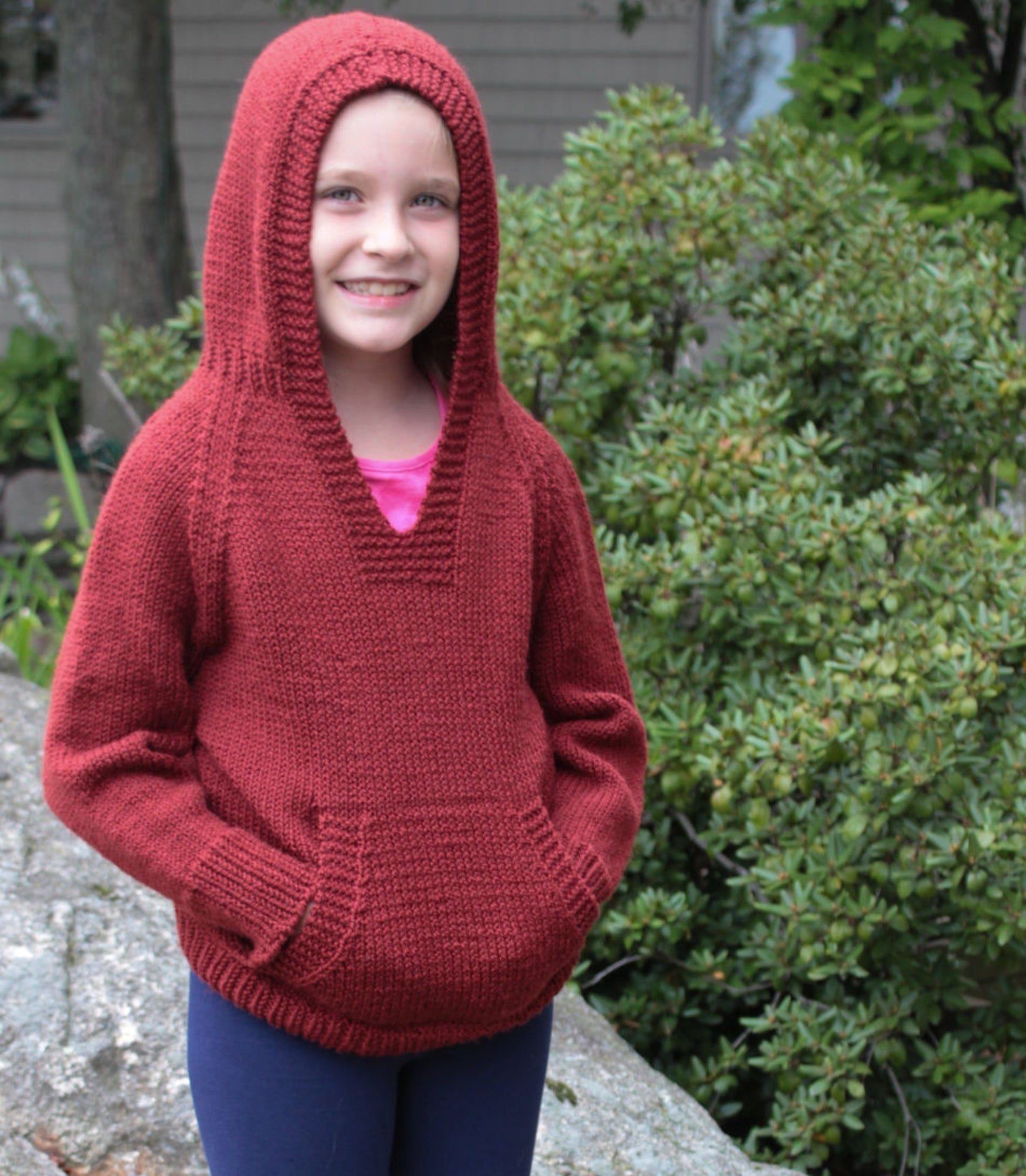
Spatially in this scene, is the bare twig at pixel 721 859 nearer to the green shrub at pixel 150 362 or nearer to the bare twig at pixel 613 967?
the bare twig at pixel 613 967

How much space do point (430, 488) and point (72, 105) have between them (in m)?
5.68

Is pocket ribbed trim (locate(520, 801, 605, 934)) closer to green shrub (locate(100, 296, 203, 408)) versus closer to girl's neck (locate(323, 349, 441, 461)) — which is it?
girl's neck (locate(323, 349, 441, 461))

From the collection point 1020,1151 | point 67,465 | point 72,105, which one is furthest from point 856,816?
point 72,105

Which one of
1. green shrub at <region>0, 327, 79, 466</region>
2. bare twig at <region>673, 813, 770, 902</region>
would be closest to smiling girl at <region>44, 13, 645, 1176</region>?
bare twig at <region>673, 813, 770, 902</region>

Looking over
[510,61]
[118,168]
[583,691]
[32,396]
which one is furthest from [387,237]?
[510,61]

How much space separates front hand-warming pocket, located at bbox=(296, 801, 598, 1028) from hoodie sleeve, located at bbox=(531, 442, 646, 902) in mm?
138

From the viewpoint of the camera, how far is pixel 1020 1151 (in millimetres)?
2688

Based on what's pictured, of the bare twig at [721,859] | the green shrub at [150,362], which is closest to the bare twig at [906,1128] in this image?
the bare twig at [721,859]

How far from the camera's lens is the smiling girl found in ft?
4.96

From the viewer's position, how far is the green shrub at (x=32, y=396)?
8117mm

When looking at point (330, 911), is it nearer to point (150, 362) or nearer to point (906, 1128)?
point (906, 1128)

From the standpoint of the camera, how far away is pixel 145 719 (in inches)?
61.9

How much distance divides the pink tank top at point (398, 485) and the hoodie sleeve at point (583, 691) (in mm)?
179

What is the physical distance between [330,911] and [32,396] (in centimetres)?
736
